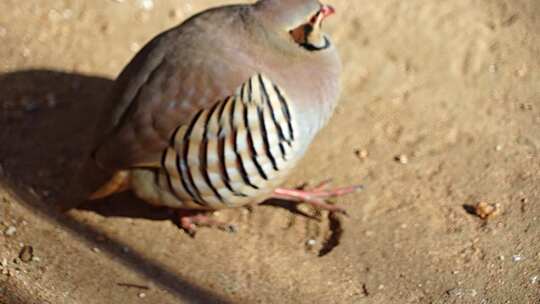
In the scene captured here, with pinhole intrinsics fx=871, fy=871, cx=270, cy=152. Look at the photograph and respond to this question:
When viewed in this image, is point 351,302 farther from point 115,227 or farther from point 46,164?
point 46,164

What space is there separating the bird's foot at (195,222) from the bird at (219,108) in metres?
0.16

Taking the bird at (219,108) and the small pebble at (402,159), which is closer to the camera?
the bird at (219,108)

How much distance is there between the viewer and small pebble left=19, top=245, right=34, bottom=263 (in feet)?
13.8

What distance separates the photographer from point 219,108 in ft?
13.5

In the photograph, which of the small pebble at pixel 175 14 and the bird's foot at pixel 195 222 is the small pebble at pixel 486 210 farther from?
the small pebble at pixel 175 14

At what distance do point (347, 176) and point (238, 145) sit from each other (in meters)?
0.98

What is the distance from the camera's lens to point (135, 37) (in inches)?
230

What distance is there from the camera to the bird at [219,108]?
13.6ft

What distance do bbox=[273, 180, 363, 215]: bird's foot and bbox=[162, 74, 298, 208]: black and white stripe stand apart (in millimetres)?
427

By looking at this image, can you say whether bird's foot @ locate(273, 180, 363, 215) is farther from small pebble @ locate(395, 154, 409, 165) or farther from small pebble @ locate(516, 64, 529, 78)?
small pebble @ locate(516, 64, 529, 78)

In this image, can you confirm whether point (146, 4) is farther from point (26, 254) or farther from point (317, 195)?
point (26, 254)

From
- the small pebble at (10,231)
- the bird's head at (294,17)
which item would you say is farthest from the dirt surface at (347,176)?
the bird's head at (294,17)

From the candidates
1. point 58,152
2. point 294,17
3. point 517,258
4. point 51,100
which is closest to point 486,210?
point 517,258

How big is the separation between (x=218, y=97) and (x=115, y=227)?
1.03 metres
